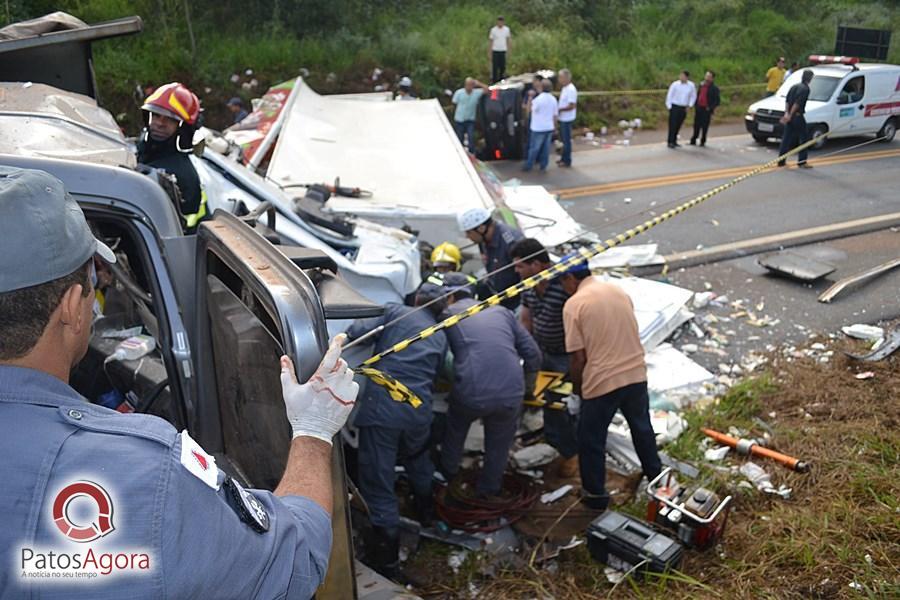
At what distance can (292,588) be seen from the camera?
1.66 meters

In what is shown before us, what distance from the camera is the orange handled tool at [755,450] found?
475 centimetres

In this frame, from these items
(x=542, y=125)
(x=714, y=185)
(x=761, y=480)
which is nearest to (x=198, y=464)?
(x=761, y=480)

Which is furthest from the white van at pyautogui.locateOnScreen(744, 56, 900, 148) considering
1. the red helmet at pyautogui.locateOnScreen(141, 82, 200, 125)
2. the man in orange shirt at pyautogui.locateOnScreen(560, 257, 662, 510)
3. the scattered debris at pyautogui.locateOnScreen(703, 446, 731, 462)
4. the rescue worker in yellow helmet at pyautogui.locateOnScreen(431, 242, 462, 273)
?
the red helmet at pyautogui.locateOnScreen(141, 82, 200, 125)

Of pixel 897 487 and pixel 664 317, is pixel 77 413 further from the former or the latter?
pixel 664 317

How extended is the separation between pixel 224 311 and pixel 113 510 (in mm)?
1240

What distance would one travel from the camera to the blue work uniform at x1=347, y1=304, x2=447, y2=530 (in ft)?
14.1

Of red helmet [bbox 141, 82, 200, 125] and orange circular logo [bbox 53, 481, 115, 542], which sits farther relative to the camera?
red helmet [bbox 141, 82, 200, 125]

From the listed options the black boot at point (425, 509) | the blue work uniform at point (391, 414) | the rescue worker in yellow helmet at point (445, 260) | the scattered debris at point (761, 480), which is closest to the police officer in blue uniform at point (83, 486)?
the blue work uniform at point (391, 414)

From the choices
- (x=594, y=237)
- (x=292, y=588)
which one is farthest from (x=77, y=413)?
(x=594, y=237)

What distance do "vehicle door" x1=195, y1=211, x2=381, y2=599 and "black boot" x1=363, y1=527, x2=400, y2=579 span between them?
1.65m

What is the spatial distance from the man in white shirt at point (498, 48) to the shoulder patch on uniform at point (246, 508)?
16.1 meters

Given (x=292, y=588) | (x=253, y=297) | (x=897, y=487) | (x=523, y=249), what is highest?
(x=253, y=297)

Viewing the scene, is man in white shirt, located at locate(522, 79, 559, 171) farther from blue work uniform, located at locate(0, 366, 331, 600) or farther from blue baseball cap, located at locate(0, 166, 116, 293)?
blue work uniform, located at locate(0, 366, 331, 600)

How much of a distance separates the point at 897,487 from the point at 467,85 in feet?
34.6
